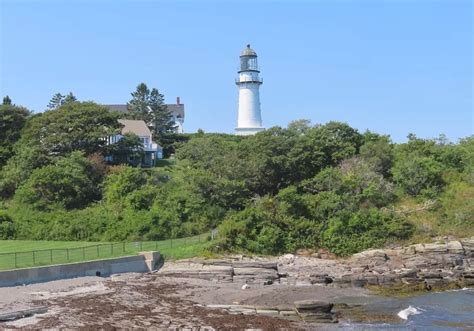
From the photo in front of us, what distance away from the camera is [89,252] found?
3781cm

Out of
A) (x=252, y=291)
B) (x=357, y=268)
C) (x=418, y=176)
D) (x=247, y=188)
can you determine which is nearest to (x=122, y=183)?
(x=247, y=188)

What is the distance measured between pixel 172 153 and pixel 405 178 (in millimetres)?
35545

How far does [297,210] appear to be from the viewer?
46344 mm

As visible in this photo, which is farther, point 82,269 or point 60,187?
point 60,187

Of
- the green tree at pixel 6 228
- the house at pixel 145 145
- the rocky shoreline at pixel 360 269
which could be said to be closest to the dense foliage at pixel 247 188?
the green tree at pixel 6 228

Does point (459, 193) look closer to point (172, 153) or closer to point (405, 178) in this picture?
point (405, 178)

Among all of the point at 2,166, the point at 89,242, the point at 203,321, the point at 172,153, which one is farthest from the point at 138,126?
the point at 203,321

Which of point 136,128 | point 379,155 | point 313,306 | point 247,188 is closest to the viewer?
point 313,306

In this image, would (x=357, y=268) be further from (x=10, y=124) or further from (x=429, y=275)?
(x=10, y=124)

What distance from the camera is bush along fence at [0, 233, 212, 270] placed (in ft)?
111

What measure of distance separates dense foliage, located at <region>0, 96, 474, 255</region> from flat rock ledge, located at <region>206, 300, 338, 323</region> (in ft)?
42.2

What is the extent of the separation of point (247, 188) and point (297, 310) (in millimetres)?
22487

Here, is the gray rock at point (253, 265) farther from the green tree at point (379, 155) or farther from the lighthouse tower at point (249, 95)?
the lighthouse tower at point (249, 95)

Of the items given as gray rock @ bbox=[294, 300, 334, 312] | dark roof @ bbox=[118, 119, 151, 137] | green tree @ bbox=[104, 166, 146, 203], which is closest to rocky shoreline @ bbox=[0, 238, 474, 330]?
gray rock @ bbox=[294, 300, 334, 312]
